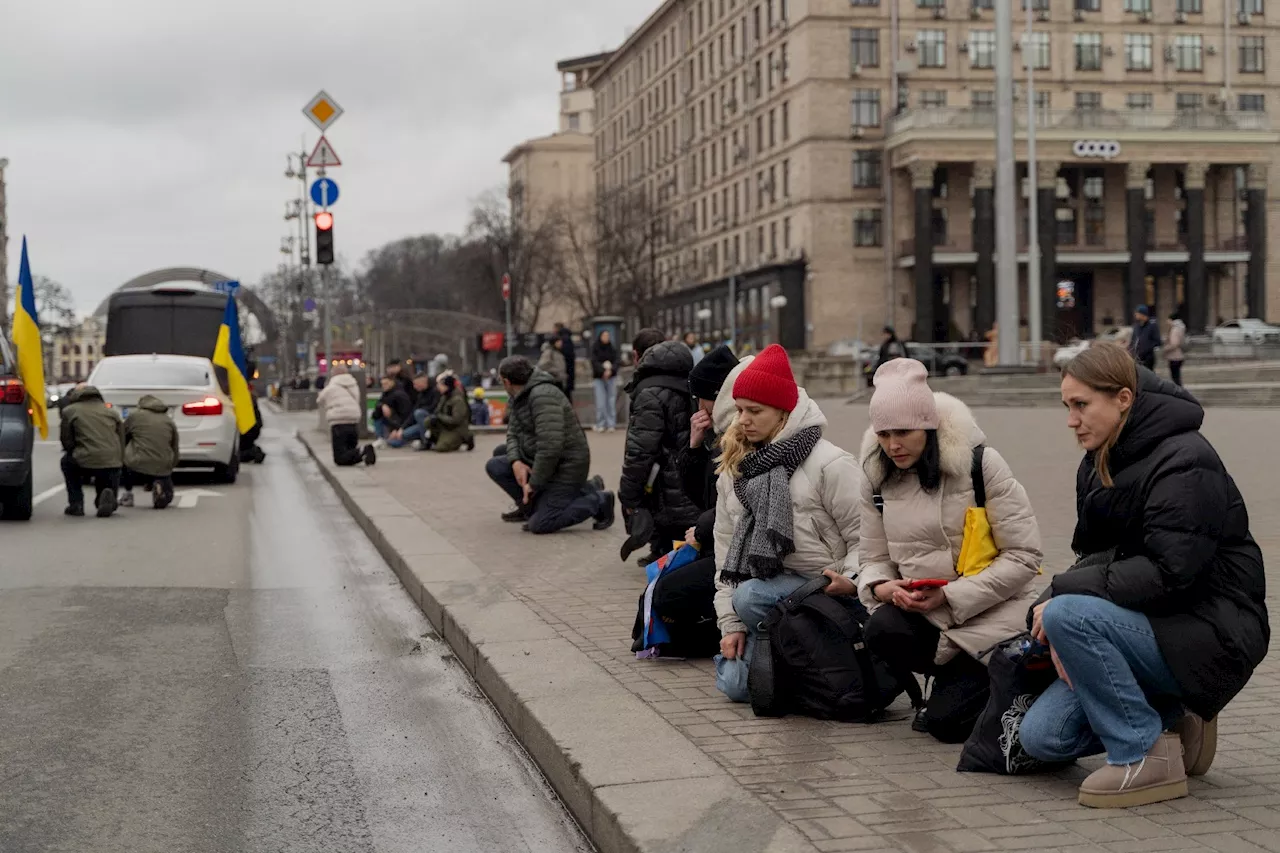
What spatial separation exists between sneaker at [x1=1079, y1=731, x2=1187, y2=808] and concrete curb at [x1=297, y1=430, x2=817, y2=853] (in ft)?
3.06

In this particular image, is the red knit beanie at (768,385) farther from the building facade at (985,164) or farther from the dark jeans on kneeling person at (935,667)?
the building facade at (985,164)

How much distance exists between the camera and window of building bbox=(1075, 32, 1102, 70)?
275ft

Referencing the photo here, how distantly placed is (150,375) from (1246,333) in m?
52.2

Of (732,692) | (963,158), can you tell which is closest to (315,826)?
(732,692)

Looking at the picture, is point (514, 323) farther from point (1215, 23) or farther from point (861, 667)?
point (861, 667)

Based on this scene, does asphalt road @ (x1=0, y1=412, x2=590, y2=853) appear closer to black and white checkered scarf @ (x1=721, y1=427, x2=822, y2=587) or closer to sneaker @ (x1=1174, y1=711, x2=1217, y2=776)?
black and white checkered scarf @ (x1=721, y1=427, x2=822, y2=587)

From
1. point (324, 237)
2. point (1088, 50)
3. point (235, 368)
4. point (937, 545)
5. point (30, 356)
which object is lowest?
point (937, 545)

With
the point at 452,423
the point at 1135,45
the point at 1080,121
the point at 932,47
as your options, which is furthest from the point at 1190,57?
the point at 452,423

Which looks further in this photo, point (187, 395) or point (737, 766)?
point (187, 395)

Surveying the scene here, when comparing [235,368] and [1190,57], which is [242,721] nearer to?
[235,368]

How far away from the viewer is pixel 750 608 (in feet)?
21.2

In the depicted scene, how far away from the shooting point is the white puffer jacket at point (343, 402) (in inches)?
899

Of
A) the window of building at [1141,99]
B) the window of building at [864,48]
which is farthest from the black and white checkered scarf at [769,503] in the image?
the window of building at [1141,99]

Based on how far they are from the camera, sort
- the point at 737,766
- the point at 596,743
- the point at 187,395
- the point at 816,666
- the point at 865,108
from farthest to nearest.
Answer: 1. the point at 865,108
2. the point at 187,395
3. the point at 816,666
4. the point at 596,743
5. the point at 737,766
